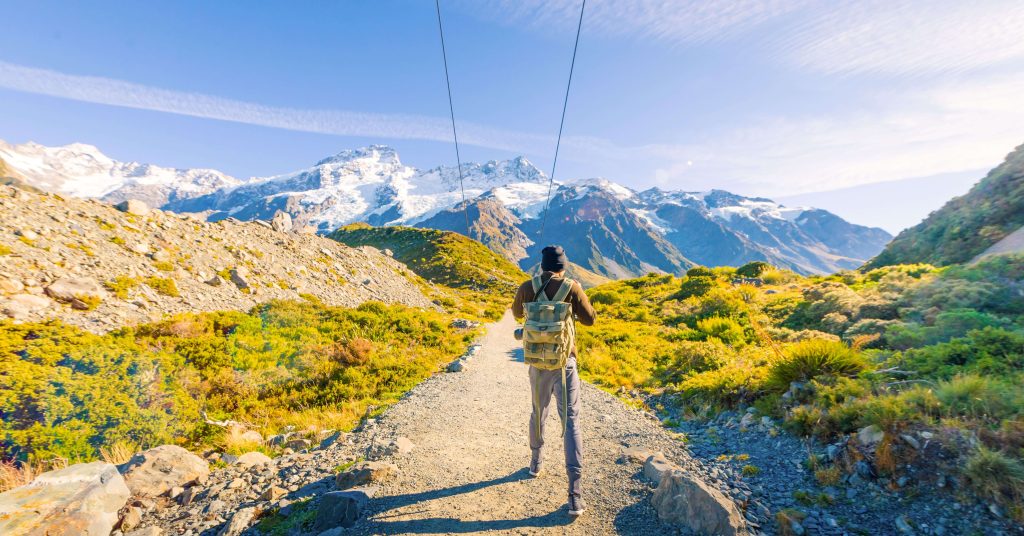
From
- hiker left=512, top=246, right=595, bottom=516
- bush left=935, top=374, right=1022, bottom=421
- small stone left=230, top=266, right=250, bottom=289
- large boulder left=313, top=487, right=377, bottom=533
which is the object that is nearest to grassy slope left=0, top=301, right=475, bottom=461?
small stone left=230, top=266, right=250, bottom=289

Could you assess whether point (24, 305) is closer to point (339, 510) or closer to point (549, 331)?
point (339, 510)

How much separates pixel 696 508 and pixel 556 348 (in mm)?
2436

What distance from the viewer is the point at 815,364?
24.4 ft

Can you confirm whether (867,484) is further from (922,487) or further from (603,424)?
(603,424)

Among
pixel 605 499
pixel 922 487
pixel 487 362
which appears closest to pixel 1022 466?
pixel 922 487

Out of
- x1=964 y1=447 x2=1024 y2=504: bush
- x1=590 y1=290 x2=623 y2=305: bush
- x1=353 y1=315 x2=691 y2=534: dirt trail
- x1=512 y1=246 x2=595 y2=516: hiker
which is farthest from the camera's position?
x1=590 y1=290 x2=623 y2=305: bush

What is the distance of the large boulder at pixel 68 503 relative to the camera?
4047 mm

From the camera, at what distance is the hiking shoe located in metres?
4.80

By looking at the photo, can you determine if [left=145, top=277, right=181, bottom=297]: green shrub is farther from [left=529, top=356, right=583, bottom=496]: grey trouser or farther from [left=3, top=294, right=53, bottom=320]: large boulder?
[left=529, top=356, right=583, bottom=496]: grey trouser

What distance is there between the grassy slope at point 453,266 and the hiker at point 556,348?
2456 centimetres

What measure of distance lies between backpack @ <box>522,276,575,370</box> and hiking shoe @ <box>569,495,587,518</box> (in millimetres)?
1633

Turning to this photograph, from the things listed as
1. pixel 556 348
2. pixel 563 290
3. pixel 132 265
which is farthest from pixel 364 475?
pixel 132 265

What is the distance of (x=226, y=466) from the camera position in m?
6.34

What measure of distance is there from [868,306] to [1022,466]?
10.3 meters
